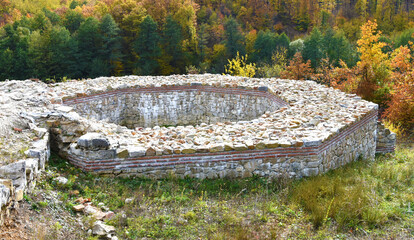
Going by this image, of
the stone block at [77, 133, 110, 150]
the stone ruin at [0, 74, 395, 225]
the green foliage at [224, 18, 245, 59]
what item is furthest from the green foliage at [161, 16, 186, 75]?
the stone block at [77, 133, 110, 150]

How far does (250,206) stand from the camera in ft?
19.3

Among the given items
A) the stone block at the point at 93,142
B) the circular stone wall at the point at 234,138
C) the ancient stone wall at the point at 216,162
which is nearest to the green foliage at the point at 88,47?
the circular stone wall at the point at 234,138

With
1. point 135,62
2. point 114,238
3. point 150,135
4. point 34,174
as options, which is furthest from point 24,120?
point 135,62

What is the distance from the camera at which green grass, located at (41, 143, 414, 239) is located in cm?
515

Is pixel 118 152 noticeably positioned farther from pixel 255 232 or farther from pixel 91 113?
pixel 91 113

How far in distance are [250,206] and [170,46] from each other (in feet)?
105

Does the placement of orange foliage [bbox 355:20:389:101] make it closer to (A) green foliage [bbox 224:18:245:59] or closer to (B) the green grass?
(B) the green grass

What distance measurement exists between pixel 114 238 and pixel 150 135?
11.0 ft

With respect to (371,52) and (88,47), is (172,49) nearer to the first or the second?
(88,47)

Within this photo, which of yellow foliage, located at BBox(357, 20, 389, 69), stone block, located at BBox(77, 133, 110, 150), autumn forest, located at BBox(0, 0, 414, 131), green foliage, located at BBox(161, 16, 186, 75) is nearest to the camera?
stone block, located at BBox(77, 133, 110, 150)

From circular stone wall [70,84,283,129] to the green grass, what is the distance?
6.29 metres

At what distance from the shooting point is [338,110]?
9.67m

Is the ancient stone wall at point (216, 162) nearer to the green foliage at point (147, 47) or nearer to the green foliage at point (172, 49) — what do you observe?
the green foliage at point (147, 47)

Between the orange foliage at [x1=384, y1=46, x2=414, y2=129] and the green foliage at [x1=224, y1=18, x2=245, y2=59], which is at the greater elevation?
the green foliage at [x1=224, y1=18, x2=245, y2=59]
